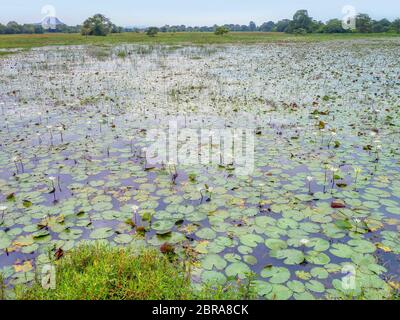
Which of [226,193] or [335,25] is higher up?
[335,25]

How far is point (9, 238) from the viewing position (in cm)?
502

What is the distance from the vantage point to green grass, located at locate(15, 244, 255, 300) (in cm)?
379

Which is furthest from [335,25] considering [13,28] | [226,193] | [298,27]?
[226,193]

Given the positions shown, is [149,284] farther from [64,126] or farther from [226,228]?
[64,126]

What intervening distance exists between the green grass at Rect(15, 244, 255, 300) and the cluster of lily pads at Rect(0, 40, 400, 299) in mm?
289

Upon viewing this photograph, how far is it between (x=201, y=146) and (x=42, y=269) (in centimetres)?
500

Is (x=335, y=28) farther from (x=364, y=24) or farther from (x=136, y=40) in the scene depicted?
(x=136, y=40)

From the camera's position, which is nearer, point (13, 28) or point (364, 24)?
point (364, 24)

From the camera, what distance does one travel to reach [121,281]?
3951mm

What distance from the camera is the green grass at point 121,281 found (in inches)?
149

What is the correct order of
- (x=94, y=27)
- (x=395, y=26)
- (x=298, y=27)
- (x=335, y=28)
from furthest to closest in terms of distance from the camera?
(x=298, y=27)
(x=395, y=26)
(x=335, y=28)
(x=94, y=27)

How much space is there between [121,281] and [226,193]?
9.19 ft

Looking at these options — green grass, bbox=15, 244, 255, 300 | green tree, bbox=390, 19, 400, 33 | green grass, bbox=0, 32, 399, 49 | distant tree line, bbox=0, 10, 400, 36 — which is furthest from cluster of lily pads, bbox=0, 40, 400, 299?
green tree, bbox=390, 19, 400, 33

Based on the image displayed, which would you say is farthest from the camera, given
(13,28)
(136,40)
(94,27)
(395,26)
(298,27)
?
(298,27)
